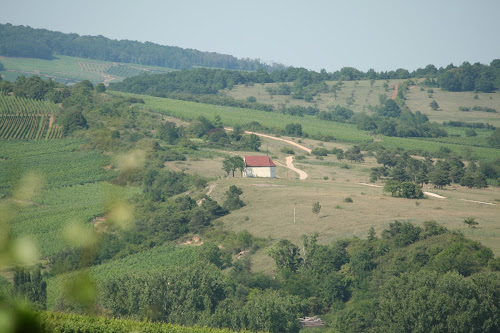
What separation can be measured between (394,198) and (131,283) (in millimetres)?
33332

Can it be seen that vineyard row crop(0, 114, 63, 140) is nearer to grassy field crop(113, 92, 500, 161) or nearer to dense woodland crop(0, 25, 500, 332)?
dense woodland crop(0, 25, 500, 332)

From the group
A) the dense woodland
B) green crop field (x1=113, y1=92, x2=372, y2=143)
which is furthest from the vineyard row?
green crop field (x1=113, y1=92, x2=372, y2=143)

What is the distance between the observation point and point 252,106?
531 ft

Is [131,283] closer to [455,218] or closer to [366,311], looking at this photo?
[366,311]

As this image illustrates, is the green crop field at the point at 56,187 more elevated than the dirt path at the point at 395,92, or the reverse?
the dirt path at the point at 395,92

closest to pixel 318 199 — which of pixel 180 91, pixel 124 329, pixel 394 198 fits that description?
pixel 394 198

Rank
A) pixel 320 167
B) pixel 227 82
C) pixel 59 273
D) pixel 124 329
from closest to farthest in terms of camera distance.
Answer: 1. pixel 124 329
2. pixel 59 273
3. pixel 320 167
4. pixel 227 82

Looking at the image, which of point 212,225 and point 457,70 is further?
point 457,70

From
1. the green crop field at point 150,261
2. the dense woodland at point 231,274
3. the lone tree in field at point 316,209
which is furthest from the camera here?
the lone tree in field at point 316,209

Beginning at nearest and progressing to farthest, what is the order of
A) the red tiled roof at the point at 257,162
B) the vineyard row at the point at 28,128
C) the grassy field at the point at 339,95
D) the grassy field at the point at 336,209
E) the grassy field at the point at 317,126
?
the grassy field at the point at 336,209 < the red tiled roof at the point at 257,162 < the vineyard row at the point at 28,128 < the grassy field at the point at 317,126 < the grassy field at the point at 339,95

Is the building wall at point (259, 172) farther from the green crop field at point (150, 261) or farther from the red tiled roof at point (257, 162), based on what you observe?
the green crop field at point (150, 261)

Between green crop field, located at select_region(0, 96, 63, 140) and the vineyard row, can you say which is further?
green crop field, located at select_region(0, 96, 63, 140)

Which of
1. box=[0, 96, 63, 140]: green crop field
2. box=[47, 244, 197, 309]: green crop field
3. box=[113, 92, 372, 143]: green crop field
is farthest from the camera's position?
box=[113, 92, 372, 143]: green crop field

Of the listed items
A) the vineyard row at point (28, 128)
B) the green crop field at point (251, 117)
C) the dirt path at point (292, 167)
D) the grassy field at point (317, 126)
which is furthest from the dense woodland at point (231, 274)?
the green crop field at point (251, 117)
